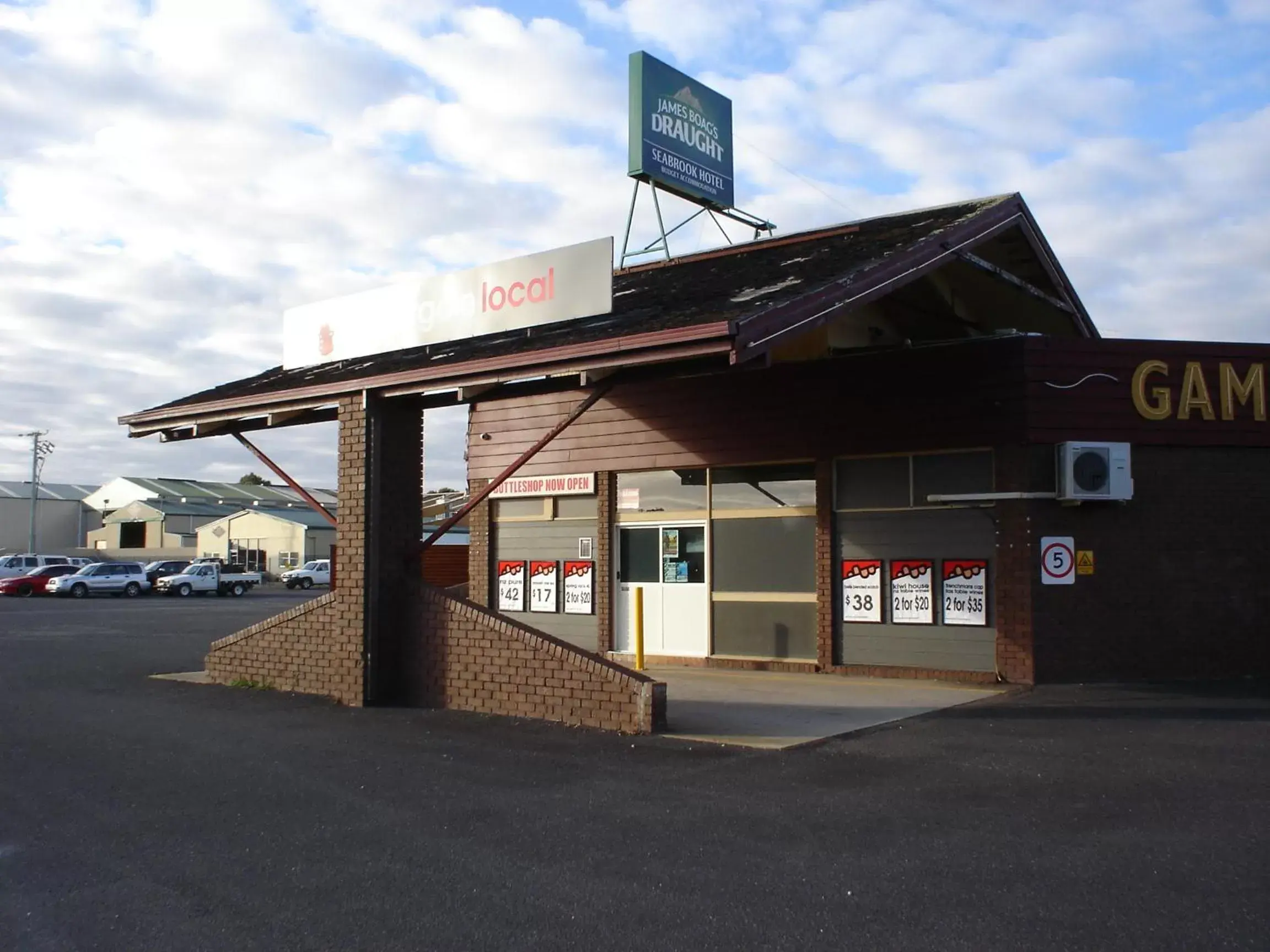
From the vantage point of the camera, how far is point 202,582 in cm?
4956

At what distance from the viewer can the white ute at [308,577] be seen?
57906 millimetres

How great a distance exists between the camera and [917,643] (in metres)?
14.0

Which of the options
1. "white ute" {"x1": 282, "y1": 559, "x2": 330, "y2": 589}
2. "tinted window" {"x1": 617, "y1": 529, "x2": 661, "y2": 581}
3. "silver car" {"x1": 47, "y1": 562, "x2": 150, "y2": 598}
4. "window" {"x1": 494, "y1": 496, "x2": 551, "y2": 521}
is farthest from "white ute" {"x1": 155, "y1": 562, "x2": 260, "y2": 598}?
"tinted window" {"x1": 617, "y1": 529, "x2": 661, "y2": 581}

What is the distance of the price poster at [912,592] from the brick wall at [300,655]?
6393 millimetres

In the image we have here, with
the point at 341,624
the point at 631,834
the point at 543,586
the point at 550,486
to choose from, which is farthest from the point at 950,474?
the point at 631,834

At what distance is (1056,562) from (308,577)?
5011 centimetres

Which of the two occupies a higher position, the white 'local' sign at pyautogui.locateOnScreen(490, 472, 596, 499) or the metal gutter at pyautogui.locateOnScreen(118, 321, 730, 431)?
the metal gutter at pyautogui.locateOnScreen(118, 321, 730, 431)

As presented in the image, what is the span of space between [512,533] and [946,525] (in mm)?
7214

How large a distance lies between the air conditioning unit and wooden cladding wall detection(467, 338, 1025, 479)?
2.07ft

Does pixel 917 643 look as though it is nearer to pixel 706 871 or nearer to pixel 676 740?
pixel 676 740

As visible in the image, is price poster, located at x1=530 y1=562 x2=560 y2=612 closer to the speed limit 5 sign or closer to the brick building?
the brick building

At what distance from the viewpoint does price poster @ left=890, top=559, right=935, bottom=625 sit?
45.6 ft

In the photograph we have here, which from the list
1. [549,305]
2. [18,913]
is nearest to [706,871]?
[18,913]

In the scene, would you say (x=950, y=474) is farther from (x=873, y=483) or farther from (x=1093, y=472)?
(x=1093, y=472)
